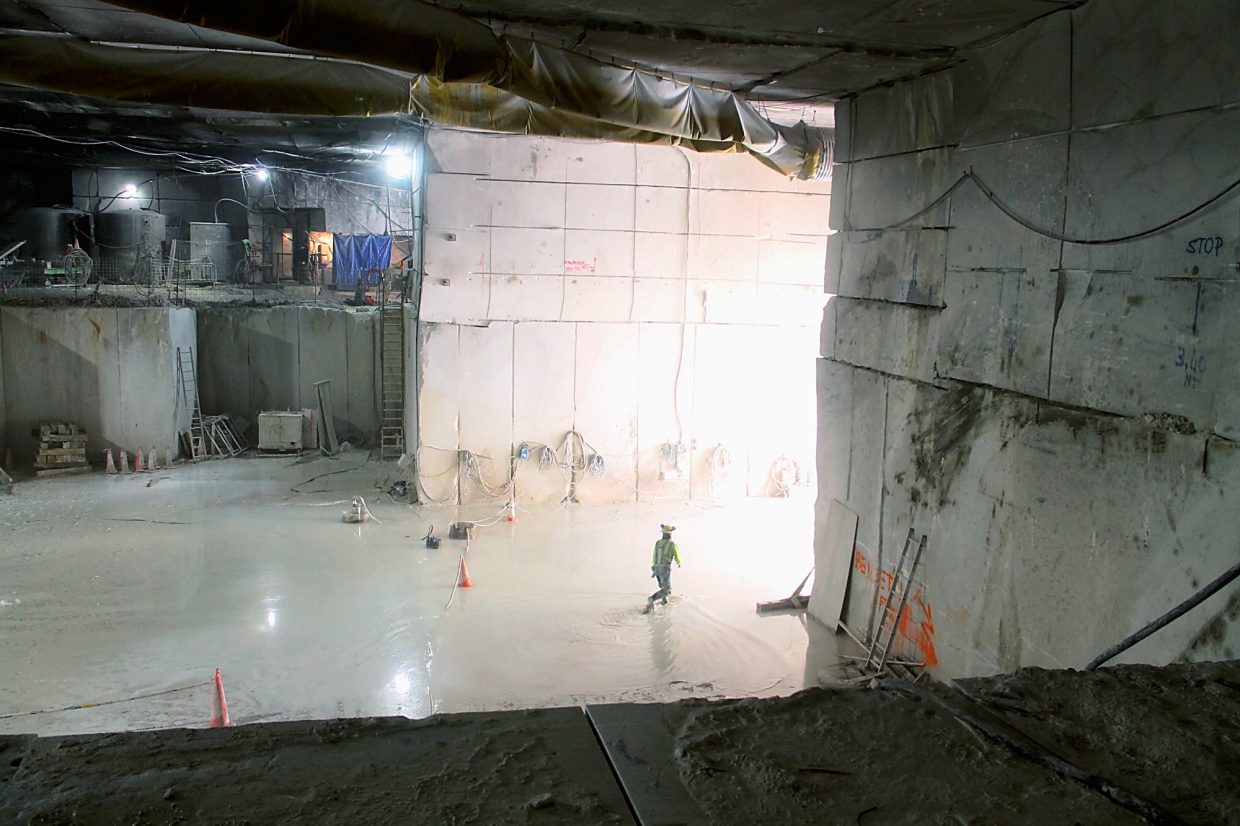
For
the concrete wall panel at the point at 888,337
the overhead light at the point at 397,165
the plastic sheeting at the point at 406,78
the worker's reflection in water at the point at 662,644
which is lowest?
the worker's reflection in water at the point at 662,644

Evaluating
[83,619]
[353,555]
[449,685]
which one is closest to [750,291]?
[353,555]

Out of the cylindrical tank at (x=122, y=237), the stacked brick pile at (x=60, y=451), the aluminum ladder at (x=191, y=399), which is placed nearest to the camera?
the stacked brick pile at (x=60, y=451)

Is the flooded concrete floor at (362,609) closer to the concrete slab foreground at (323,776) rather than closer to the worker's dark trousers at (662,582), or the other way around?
the worker's dark trousers at (662,582)

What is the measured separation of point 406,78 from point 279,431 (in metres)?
10.7

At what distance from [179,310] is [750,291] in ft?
36.2

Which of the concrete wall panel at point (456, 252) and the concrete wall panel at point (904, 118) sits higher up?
the concrete wall panel at point (904, 118)

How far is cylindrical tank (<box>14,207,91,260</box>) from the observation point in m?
24.3

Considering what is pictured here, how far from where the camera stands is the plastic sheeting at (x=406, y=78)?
5297 millimetres

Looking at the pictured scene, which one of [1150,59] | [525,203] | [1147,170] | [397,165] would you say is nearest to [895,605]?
[1147,170]

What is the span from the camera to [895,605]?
7742 millimetres

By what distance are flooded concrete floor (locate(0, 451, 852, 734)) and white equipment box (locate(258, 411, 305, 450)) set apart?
3.02 m

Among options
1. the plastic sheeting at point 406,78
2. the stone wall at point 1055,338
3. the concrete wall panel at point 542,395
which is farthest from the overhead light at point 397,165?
the stone wall at point 1055,338

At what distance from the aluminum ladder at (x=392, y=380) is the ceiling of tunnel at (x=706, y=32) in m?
8.00

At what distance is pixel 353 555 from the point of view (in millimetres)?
11617
